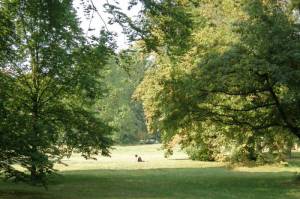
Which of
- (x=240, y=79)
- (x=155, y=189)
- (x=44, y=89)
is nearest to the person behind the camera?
(x=155, y=189)

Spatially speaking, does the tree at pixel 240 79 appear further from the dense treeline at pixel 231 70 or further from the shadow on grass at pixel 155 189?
A: the shadow on grass at pixel 155 189

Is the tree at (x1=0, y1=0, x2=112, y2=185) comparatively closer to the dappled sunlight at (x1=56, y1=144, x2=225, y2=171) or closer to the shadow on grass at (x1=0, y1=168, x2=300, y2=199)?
the shadow on grass at (x1=0, y1=168, x2=300, y2=199)

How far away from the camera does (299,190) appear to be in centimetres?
2105

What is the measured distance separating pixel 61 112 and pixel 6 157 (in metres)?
7.58

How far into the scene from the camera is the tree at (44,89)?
16.9m

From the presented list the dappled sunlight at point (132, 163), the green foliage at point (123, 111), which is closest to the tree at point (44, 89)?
the dappled sunlight at point (132, 163)

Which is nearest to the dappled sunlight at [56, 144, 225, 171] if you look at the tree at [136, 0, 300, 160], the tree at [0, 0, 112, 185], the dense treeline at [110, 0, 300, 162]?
the tree at [0, 0, 112, 185]

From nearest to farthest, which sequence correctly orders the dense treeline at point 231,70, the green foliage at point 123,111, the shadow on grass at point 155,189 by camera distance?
the dense treeline at point 231,70, the shadow on grass at point 155,189, the green foliage at point 123,111

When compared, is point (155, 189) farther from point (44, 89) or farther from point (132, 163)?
point (132, 163)

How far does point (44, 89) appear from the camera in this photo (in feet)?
80.9

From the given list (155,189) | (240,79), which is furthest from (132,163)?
(240,79)

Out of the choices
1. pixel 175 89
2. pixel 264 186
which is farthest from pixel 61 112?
pixel 264 186

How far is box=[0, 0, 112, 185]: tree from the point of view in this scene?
1691 centimetres

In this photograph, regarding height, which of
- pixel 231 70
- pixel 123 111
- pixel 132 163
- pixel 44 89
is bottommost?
pixel 132 163
